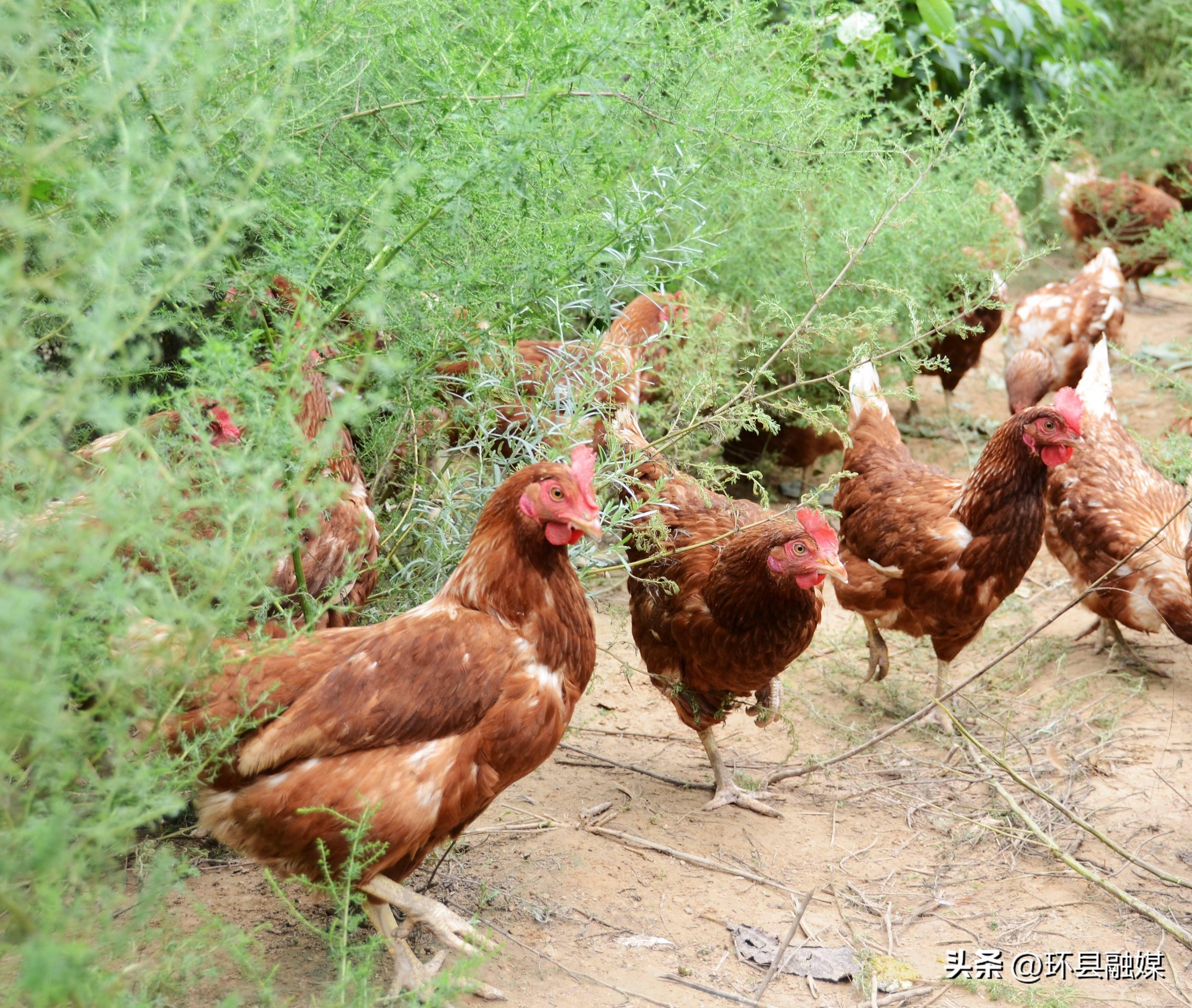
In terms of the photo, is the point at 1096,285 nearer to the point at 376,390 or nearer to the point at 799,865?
the point at 799,865

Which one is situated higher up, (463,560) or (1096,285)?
(463,560)

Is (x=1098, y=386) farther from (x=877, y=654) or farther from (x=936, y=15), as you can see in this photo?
(x=936, y=15)

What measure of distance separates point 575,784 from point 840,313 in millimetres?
3694

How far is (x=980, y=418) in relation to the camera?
28.0 ft

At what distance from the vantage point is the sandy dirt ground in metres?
3.30

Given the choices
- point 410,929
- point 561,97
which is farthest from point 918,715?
point 561,97

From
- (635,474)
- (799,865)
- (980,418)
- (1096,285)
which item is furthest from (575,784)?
(1096,285)

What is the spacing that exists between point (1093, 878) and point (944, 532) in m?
1.73

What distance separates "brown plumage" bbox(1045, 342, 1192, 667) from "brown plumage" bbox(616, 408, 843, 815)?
1.96m

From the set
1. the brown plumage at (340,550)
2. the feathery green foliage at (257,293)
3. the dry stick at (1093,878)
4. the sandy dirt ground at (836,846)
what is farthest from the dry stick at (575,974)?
the dry stick at (1093,878)

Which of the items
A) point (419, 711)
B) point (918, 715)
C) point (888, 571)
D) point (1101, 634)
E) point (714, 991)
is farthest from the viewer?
point (1101, 634)

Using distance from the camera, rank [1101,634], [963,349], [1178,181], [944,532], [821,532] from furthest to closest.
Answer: [1178,181]
[963,349]
[1101,634]
[944,532]
[821,532]

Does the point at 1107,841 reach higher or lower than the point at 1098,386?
lower

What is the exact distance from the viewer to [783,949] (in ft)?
11.0
